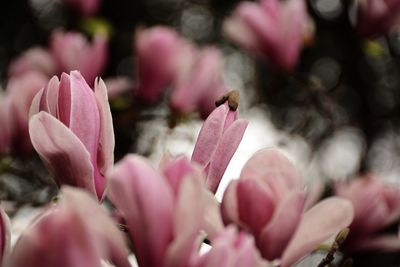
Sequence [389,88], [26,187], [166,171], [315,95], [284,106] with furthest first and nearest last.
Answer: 1. [389,88]
2. [284,106]
3. [26,187]
4. [315,95]
5. [166,171]

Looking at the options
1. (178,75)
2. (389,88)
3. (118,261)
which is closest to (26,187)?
(178,75)

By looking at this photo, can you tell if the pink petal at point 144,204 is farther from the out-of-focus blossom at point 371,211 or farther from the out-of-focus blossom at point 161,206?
the out-of-focus blossom at point 371,211

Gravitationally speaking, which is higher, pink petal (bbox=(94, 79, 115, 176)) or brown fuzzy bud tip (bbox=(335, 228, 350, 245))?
pink petal (bbox=(94, 79, 115, 176))

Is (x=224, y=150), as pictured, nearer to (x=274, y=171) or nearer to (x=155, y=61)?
(x=274, y=171)

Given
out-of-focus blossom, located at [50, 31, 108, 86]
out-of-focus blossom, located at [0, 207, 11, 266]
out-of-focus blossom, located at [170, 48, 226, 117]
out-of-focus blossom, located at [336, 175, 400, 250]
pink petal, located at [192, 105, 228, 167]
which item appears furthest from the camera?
out-of-focus blossom, located at [170, 48, 226, 117]

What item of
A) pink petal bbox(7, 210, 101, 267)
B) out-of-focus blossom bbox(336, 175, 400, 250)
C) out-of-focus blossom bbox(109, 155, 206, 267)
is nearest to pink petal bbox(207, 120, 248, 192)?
out-of-focus blossom bbox(109, 155, 206, 267)

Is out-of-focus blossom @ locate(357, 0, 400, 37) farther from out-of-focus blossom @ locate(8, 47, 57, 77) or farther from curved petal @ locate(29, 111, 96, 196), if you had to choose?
curved petal @ locate(29, 111, 96, 196)

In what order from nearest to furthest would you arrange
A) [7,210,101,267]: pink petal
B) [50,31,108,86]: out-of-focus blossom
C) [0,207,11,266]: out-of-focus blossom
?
[7,210,101,267]: pink petal → [0,207,11,266]: out-of-focus blossom → [50,31,108,86]: out-of-focus blossom

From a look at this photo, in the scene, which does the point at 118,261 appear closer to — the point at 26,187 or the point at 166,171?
the point at 166,171
